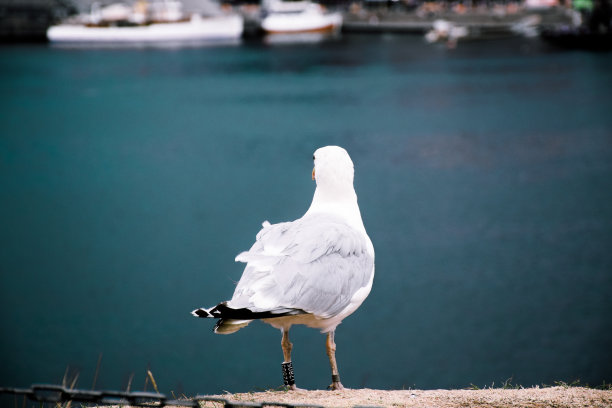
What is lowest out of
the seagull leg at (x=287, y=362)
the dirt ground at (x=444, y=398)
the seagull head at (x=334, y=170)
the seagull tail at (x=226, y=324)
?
the dirt ground at (x=444, y=398)

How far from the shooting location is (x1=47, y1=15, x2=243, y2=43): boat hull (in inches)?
4126

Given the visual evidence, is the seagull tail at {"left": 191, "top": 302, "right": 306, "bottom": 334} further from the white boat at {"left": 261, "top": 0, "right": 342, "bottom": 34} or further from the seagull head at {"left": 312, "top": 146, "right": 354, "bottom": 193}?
the white boat at {"left": 261, "top": 0, "right": 342, "bottom": 34}

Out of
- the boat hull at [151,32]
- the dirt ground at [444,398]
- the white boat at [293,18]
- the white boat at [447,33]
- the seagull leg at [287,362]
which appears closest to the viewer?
the dirt ground at [444,398]

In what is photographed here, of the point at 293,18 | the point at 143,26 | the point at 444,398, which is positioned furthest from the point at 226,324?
the point at 293,18

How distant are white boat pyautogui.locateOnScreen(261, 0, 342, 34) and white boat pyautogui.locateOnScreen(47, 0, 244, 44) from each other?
525 cm

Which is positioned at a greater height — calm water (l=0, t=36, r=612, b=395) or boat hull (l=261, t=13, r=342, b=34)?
boat hull (l=261, t=13, r=342, b=34)

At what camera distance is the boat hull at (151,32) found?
104812 millimetres

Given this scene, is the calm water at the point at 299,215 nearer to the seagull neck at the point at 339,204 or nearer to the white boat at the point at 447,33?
the seagull neck at the point at 339,204

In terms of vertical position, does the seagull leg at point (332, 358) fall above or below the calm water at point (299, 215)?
above

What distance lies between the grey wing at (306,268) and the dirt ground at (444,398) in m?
0.50

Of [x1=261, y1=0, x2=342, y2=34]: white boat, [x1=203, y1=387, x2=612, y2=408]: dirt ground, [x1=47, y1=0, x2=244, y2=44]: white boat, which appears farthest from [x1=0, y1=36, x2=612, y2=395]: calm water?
[x1=261, y1=0, x2=342, y2=34]: white boat

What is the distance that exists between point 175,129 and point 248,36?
2980 inches

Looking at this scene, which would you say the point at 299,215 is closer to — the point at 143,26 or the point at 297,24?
the point at 143,26

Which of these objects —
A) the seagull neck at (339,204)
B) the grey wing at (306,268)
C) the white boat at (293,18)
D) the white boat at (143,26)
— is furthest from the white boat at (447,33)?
the grey wing at (306,268)
